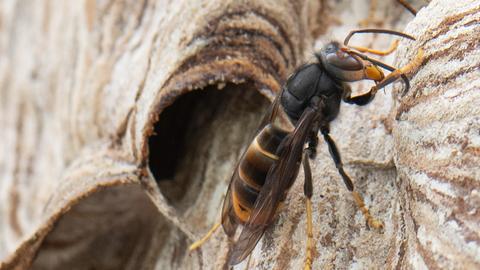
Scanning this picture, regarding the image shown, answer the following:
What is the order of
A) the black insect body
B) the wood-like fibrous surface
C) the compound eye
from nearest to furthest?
1. the wood-like fibrous surface
2. the black insect body
3. the compound eye

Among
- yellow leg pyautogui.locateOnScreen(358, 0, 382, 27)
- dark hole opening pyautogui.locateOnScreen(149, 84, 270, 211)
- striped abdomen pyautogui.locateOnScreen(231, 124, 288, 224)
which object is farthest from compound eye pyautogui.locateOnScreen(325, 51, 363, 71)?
yellow leg pyautogui.locateOnScreen(358, 0, 382, 27)

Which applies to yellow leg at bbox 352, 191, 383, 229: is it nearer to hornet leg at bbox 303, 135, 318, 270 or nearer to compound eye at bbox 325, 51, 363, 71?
hornet leg at bbox 303, 135, 318, 270

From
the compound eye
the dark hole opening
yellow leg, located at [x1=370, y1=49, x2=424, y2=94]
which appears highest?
the dark hole opening

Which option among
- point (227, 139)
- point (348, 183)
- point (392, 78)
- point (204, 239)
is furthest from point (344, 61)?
point (204, 239)

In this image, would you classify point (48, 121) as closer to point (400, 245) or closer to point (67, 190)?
point (67, 190)

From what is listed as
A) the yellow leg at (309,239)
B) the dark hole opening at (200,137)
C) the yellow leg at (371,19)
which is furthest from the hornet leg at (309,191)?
the yellow leg at (371,19)

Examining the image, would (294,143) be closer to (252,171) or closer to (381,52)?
(252,171)

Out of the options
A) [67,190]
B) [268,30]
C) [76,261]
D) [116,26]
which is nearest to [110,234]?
[76,261]

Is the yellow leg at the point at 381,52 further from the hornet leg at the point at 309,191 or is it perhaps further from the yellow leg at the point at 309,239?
the yellow leg at the point at 309,239
